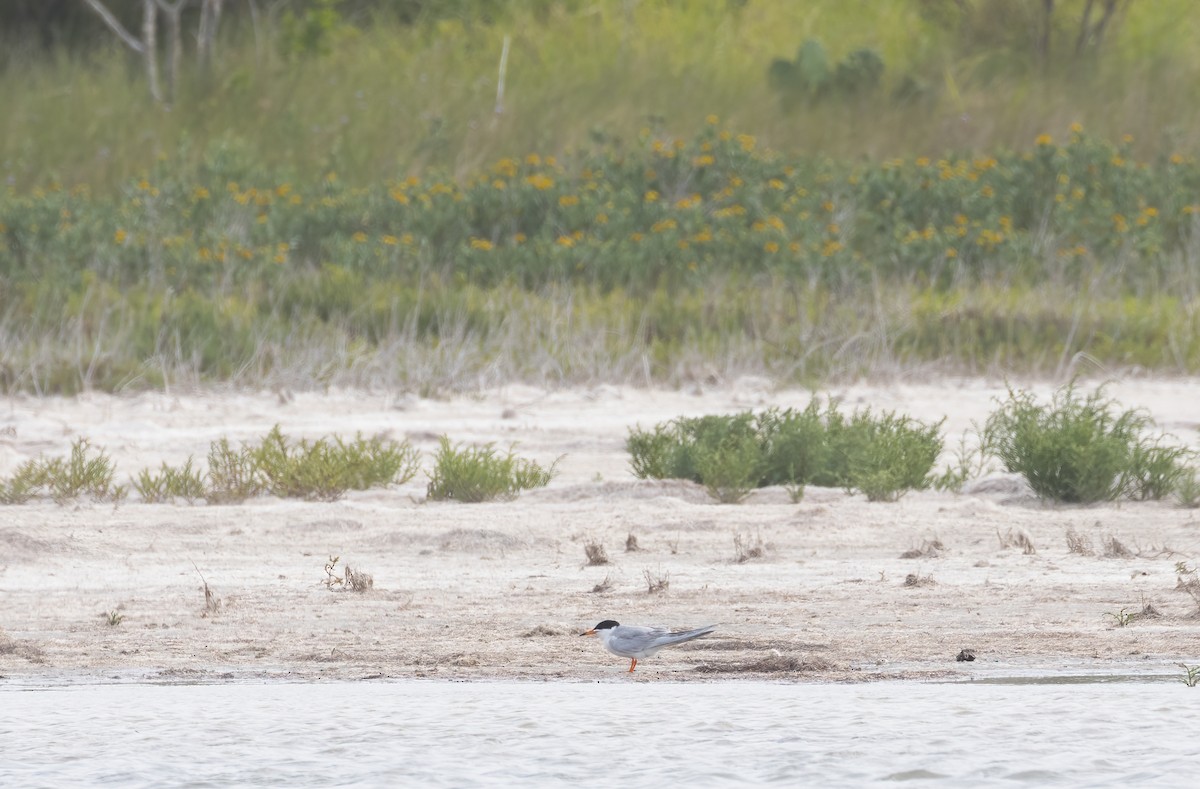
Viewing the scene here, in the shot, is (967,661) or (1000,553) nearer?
(967,661)

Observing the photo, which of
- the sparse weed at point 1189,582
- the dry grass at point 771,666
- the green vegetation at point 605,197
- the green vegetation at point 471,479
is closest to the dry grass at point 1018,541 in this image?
the sparse weed at point 1189,582

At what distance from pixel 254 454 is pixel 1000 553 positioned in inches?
127

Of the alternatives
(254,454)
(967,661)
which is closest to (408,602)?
(967,661)

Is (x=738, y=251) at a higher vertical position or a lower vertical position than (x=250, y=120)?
lower

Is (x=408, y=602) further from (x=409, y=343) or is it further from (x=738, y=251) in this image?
(x=738, y=251)

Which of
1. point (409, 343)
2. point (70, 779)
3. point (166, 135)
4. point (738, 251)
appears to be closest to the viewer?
point (70, 779)

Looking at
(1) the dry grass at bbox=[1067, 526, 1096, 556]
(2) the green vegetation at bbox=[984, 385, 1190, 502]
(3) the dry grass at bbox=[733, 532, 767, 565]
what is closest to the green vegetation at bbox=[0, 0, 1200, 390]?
(2) the green vegetation at bbox=[984, 385, 1190, 502]

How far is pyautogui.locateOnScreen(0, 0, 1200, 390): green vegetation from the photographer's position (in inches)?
477

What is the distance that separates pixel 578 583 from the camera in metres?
6.36

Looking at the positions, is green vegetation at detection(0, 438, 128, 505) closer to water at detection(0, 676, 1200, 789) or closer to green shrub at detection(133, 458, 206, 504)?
green shrub at detection(133, 458, 206, 504)

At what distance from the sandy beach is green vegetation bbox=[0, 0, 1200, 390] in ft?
8.81

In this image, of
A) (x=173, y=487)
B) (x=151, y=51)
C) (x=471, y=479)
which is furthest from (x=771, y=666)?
(x=151, y=51)

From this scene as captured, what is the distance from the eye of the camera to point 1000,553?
267 inches

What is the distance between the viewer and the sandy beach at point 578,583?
17.0 ft
